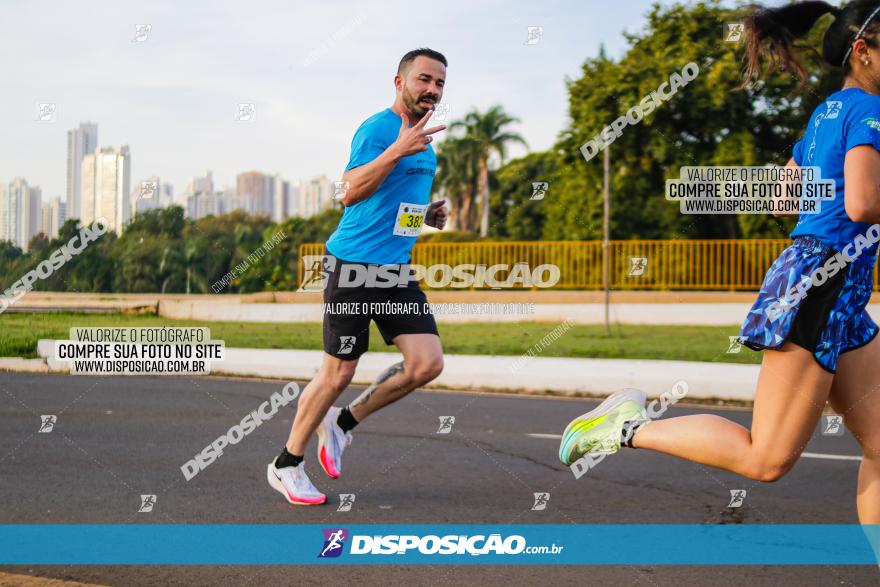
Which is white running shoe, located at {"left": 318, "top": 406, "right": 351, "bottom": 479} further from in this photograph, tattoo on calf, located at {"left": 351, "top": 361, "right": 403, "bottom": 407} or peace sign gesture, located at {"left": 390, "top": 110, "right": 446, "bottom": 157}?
peace sign gesture, located at {"left": 390, "top": 110, "right": 446, "bottom": 157}

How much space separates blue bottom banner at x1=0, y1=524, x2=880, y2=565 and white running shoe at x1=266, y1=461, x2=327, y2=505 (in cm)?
37

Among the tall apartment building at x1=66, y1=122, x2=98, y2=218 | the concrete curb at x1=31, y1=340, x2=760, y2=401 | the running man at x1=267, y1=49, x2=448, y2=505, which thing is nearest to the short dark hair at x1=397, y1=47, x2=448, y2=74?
the running man at x1=267, y1=49, x2=448, y2=505

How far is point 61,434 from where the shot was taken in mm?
6707

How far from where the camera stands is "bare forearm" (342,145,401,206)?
14.2ft

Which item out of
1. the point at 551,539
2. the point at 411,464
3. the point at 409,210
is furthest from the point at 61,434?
the point at 551,539

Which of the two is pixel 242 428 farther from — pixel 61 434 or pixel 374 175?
pixel 374 175

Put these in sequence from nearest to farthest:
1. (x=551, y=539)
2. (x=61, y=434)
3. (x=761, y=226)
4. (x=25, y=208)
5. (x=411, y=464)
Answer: (x=551, y=539) → (x=411, y=464) → (x=61, y=434) → (x=25, y=208) → (x=761, y=226)

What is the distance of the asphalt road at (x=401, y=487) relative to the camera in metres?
3.61

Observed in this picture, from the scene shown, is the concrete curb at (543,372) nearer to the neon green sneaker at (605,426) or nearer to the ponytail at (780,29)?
the neon green sneaker at (605,426)

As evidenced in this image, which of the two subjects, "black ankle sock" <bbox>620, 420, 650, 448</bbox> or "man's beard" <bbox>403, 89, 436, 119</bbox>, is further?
"man's beard" <bbox>403, 89, 436, 119</bbox>

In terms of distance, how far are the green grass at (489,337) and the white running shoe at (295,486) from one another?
507 cm

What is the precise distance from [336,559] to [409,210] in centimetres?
183

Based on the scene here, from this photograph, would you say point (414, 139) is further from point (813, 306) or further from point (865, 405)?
point (865, 405)

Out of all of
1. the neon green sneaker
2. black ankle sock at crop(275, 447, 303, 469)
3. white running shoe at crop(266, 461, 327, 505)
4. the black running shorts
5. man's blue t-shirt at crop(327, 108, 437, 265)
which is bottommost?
white running shoe at crop(266, 461, 327, 505)
